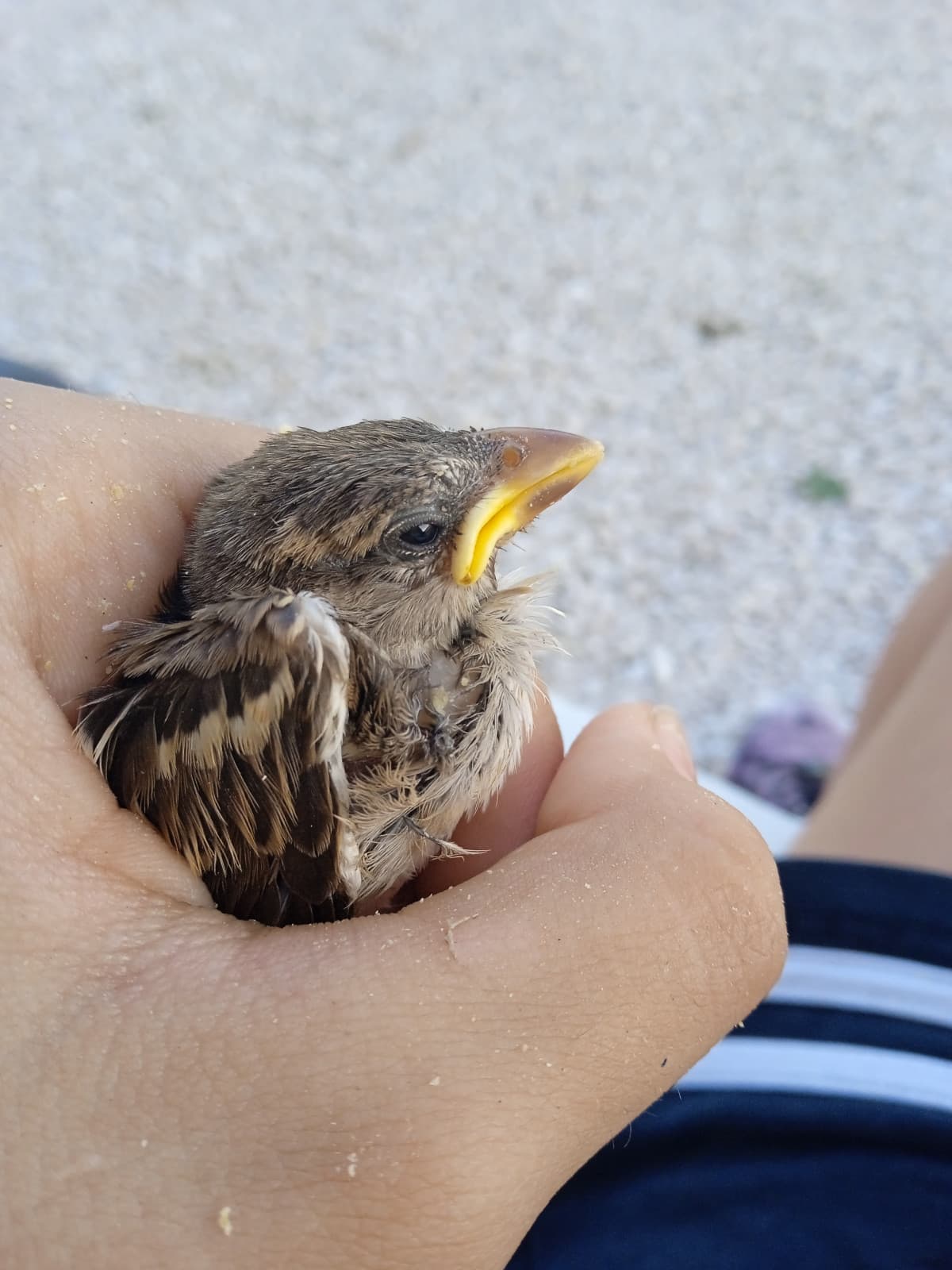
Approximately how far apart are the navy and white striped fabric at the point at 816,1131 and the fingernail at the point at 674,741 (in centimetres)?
33

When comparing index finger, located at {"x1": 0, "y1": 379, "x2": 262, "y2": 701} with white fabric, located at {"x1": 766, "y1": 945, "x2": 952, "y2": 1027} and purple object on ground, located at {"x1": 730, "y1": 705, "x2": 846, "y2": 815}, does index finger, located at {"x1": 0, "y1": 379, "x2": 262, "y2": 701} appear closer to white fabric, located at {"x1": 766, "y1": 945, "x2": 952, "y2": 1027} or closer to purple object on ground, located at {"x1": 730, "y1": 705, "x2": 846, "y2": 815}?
white fabric, located at {"x1": 766, "y1": 945, "x2": 952, "y2": 1027}

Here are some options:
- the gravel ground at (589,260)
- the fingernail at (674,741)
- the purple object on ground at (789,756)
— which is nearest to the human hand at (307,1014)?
the fingernail at (674,741)

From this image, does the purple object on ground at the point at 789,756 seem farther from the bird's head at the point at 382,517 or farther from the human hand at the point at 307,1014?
the human hand at the point at 307,1014

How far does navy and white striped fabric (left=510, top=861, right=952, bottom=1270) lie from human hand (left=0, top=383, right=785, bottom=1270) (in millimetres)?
395

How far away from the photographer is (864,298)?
20.9 ft

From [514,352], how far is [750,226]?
1.95 m

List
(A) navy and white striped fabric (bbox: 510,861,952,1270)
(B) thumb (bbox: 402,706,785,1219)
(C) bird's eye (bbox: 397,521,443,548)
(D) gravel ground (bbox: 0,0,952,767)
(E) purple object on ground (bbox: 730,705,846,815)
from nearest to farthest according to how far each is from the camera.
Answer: (B) thumb (bbox: 402,706,785,1219), (A) navy and white striped fabric (bbox: 510,861,952,1270), (C) bird's eye (bbox: 397,521,443,548), (E) purple object on ground (bbox: 730,705,846,815), (D) gravel ground (bbox: 0,0,952,767)

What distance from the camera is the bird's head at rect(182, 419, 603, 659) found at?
1.98 m

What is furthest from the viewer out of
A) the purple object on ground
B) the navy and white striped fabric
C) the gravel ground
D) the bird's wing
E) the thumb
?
the gravel ground

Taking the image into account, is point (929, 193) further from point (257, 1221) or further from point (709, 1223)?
point (257, 1221)

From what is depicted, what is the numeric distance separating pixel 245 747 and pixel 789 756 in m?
3.02

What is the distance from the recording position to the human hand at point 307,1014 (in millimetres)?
1369

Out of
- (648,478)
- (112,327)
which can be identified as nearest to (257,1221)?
(648,478)

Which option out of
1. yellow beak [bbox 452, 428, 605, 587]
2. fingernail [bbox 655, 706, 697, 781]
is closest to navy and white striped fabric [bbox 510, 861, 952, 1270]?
fingernail [bbox 655, 706, 697, 781]
